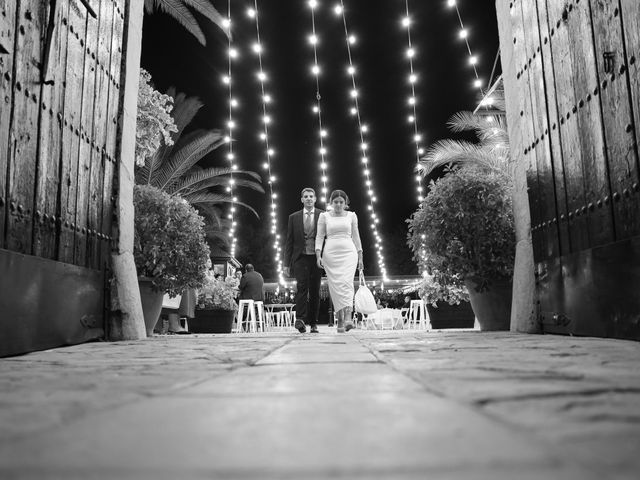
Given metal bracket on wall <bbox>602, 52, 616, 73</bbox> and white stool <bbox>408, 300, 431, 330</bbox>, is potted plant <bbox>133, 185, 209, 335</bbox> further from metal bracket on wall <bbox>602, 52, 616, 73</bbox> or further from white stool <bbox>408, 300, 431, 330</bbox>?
white stool <bbox>408, 300, 431, 330</bbox>

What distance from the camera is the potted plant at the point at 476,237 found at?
570 centimetres

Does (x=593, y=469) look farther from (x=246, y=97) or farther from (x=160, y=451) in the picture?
(x=246, y=97)

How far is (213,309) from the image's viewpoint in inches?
374

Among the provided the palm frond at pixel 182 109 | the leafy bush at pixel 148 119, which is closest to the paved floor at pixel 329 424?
the leafy bush at pixel 148 119

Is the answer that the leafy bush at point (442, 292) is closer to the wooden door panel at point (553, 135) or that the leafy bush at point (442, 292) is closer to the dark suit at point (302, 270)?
the dark suit at point (302, 270)

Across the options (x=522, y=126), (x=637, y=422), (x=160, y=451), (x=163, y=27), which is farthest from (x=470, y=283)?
(x=163, y=27)

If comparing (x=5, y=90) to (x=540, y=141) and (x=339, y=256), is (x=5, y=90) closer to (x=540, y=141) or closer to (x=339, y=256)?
(x=540, y=141)

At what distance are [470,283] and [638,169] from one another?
2.88 metres

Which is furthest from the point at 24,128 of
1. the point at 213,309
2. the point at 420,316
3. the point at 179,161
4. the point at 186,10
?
the point at 420,316

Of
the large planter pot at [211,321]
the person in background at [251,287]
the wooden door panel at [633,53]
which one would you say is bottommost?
the large planter pot at [211,321]

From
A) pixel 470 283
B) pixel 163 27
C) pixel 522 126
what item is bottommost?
pixel 470 283

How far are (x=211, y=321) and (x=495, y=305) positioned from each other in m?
5.33

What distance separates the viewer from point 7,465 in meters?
0.74

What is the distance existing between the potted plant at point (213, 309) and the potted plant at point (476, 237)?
4.62 meters
